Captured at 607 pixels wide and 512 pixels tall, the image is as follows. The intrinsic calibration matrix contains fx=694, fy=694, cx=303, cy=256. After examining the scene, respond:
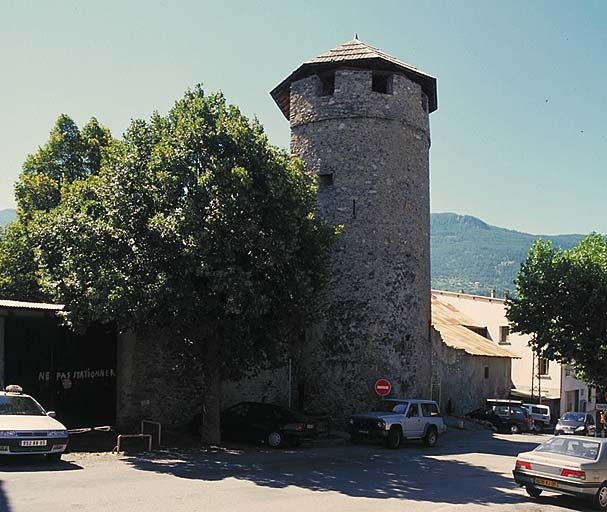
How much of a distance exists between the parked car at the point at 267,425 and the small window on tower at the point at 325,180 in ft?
32.0

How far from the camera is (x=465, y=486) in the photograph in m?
15.4

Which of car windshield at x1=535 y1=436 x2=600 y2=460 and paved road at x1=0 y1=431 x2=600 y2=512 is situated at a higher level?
car windshield at x1=535 y1=436 x2=600 y2=460

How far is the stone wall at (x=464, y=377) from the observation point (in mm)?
37594

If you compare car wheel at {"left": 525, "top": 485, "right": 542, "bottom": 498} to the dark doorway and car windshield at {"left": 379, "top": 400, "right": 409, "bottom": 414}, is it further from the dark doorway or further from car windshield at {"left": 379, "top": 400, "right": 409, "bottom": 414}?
the dark doorway

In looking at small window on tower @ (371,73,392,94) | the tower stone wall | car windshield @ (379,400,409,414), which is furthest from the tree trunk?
small window on tower @ (371,73,392,94)

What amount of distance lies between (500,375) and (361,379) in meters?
24.6

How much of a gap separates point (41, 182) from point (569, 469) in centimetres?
2585

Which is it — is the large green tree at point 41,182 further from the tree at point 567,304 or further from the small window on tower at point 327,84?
the tree at point 567,304

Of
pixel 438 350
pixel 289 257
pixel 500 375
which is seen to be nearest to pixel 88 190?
pixel 289 257

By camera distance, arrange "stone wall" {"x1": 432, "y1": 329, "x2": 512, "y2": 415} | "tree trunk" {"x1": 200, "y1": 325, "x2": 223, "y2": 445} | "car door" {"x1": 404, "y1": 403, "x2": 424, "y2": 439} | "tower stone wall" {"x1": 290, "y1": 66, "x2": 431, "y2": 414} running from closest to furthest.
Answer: "tree trunk" {"x1": 200, "y1": 325, "x2": 223, "y2": 445} → "car door" {"x1": 404, "y1": 403, "x2": 424, "y2": 439} → "tower stone wall" {"x1": 290, "y1": 66, "x2": 431, "y2": 414} → "stone wall" {"x1": 432, "y1": 329, "x2": 512, "y2": 415}

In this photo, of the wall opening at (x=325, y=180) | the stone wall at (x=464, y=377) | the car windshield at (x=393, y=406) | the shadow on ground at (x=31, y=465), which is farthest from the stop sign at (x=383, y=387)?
the shadow on ground at (x=31, y=465)

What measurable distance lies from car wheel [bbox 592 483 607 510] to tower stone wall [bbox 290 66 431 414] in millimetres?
13411

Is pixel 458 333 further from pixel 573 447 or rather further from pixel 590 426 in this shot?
pixel 573 447

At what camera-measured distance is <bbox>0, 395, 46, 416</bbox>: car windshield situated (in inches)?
611
